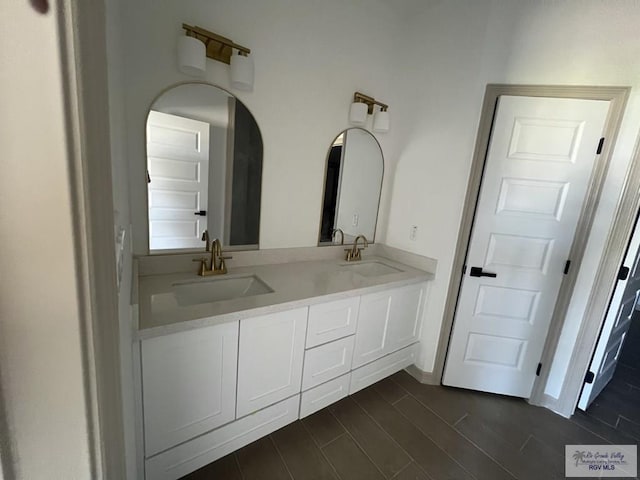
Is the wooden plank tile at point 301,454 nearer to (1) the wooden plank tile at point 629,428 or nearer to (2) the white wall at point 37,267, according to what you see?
(2) the white wall at point 37,267

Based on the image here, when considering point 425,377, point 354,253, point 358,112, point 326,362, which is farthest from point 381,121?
point 425,377

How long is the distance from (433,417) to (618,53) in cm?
237

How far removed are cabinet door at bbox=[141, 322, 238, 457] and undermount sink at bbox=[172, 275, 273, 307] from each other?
331mm

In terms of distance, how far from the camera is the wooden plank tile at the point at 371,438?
144 centimetres

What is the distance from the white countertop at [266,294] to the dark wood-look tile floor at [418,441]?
808 millimetres

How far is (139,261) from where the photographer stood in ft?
4.67

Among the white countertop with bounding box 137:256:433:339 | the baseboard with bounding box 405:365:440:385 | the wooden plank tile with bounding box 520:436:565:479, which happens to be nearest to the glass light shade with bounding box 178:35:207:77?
the white countertop with bounding box 137:256:433:339

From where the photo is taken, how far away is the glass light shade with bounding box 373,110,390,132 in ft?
6.87

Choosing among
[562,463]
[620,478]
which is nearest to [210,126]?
[562,463]

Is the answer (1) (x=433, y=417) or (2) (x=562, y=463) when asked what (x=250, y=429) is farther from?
(2) (x=562, y=463)

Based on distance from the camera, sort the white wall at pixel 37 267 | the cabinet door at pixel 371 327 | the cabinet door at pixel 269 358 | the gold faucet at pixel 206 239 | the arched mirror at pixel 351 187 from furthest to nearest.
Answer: the arched mirror at pixel 351 187 → the cabinet door at pixel 371 327 → the gold faucet at pixel 206 239 → the cabinet door at pixel 269 358 → the white wall at pixel 37 267

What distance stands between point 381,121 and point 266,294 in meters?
1.58

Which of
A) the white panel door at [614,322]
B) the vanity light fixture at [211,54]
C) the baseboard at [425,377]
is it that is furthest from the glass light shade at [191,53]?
the white panel door at [614,322]

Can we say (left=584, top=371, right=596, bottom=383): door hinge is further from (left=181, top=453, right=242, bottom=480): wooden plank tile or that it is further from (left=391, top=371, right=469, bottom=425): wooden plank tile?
(left=181, top=453, right=242, bottom=480): wooden plank tile
